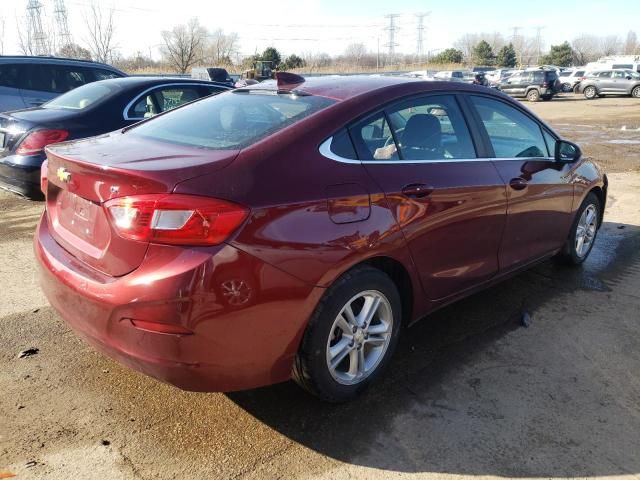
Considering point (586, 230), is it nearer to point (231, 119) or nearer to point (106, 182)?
point (231, 119)

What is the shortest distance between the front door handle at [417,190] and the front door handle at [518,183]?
0.91m

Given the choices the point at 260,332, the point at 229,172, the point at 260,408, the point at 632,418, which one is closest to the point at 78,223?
the point at 229,172

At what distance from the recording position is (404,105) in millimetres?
3217

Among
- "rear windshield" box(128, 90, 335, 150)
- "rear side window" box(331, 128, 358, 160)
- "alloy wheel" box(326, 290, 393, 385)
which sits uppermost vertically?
"rear windshield" box(128, 90, 335, 150)

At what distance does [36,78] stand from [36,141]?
3.70 m

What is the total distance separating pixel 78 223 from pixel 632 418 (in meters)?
2.94

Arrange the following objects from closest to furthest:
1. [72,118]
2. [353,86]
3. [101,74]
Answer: [353,86] → [72,118] → [101,74]

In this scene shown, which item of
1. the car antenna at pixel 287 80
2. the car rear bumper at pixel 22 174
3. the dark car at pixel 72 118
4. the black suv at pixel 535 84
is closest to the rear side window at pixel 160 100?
the dark car at pixel 72 118

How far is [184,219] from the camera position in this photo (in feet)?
7.30

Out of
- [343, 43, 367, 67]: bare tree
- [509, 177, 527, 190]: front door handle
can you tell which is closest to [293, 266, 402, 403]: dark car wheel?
[509, 177, 527, 190]: front door handle

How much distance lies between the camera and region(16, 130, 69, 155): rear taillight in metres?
5.56

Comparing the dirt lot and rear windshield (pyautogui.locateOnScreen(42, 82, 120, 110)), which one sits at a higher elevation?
rear windshield (pyautogui.locateOnScreen(42, 82, 120, 110))

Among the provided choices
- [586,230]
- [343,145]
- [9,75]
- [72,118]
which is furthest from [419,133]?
[9,75]

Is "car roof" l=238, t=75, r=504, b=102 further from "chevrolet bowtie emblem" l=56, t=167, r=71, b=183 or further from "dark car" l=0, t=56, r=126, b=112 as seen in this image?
"dark car" l=0, t=56, r=126, b=112
